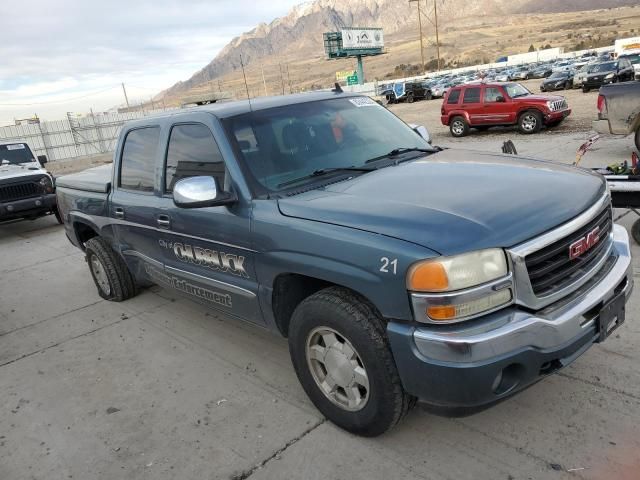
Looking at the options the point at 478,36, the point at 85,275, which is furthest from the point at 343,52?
the point at 478,36

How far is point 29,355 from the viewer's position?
4.53 meters

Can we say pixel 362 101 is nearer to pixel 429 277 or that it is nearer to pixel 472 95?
pixel 429 277

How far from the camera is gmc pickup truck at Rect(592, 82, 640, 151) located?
358 inches

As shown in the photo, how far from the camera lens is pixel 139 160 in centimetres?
427

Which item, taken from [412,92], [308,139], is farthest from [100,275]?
[412,92]

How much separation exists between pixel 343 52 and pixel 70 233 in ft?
237

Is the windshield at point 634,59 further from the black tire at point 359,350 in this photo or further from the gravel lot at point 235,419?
the black tire at point 359,350

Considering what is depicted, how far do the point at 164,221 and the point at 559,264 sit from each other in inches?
104

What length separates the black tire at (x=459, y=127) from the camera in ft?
55.3

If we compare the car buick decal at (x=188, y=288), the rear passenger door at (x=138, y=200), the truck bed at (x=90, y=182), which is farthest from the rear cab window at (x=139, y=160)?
the car buick decal at (x=188, y=288)

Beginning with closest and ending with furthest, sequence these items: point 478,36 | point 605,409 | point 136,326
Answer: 1. point 605,409
2. point 136,326
3. point 478,36

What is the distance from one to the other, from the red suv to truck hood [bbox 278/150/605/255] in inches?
518

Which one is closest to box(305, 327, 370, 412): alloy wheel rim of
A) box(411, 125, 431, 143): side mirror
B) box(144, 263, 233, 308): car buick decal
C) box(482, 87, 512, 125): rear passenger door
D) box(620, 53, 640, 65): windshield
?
box(144, 263, 233, 308): car buick decal

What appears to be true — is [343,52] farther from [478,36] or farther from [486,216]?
[478,36]
